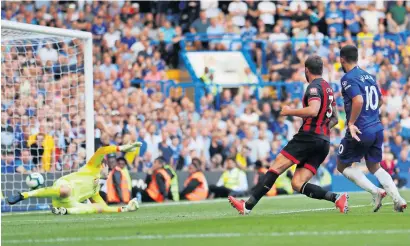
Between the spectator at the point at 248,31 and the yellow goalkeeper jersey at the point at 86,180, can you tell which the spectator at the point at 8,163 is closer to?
the yellow goalkeeper jersey at the point at 86,180

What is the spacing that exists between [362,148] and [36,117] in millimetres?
8160

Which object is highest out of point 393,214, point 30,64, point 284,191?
point 30,64

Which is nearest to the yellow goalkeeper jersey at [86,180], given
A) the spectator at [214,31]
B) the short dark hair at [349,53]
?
the short dark hair at [349,53]

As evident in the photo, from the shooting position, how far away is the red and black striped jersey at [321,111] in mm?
13039

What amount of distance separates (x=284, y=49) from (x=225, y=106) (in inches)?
122

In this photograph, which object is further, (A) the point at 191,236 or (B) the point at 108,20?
(B) the point at 108,20

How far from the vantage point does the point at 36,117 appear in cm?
2000

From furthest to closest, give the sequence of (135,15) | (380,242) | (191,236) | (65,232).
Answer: (135,15) → (65,232) → (191,236) → (380,242)

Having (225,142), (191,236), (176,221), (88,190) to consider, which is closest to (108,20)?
(225,142)

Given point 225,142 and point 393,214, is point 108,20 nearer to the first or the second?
point 225,142

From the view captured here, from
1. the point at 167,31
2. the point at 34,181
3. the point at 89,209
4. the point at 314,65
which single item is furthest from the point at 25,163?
the point at 167,31

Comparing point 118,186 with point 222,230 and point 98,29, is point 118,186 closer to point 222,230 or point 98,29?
point 98,29

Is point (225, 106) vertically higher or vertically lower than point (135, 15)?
lower

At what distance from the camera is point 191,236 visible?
1046 cm
